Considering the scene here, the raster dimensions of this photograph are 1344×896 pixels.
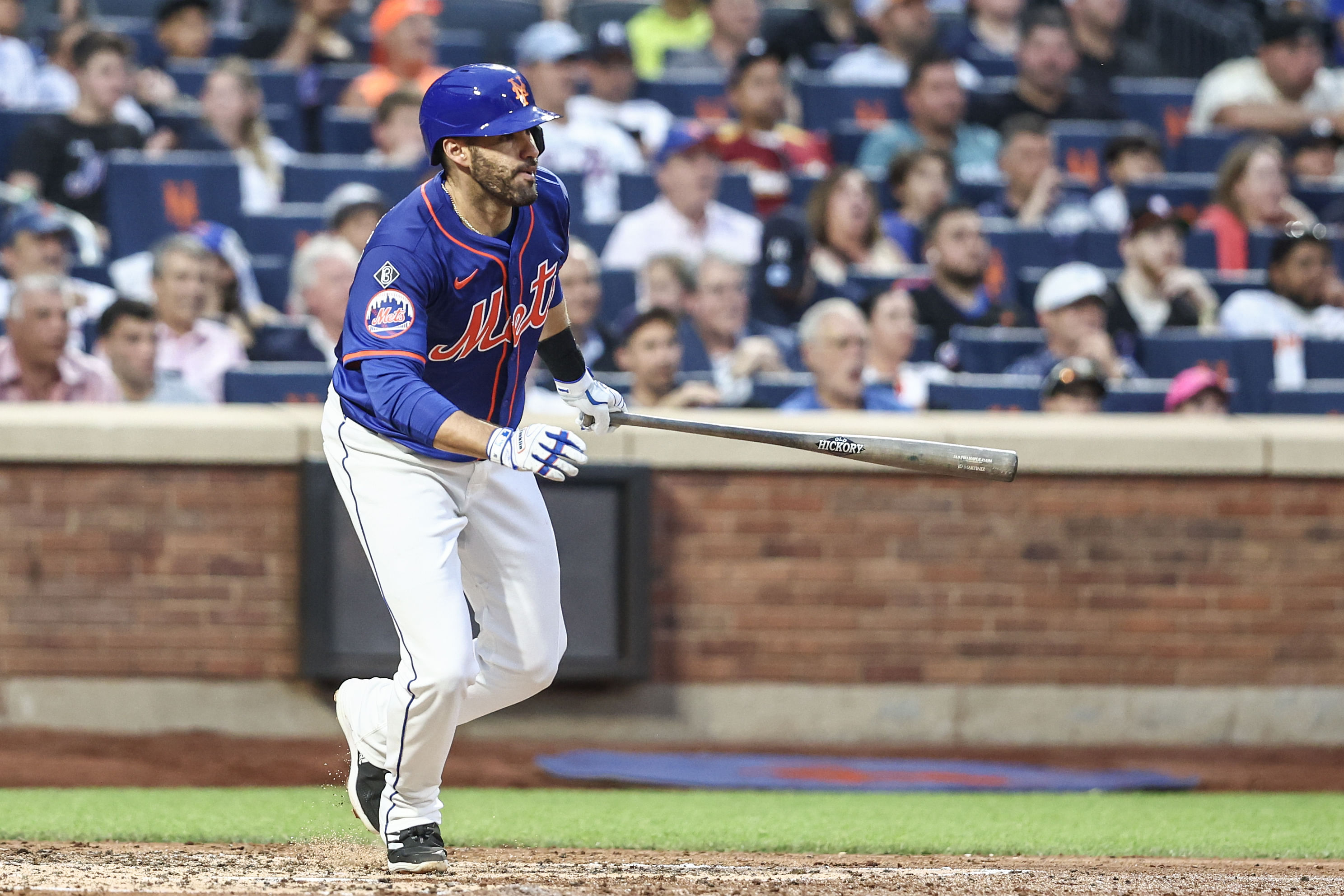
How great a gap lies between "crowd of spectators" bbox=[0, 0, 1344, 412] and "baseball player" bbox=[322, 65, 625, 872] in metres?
2.80

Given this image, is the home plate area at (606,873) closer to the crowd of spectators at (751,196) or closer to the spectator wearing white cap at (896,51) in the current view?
the crowd of spectators at (751,196)

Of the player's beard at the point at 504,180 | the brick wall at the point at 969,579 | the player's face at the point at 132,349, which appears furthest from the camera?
the player's face at the point at 132,349

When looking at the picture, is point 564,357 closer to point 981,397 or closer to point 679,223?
point 981,397

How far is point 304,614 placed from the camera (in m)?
6.34

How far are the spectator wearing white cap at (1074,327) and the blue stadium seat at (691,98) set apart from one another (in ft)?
7.79

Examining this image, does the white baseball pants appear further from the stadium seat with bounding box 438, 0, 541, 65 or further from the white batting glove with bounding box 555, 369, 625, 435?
the stadium seat with bounding box 438, 0, 541, 65

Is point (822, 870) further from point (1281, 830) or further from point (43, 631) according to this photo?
point (43, 631)

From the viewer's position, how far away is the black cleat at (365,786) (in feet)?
14.2

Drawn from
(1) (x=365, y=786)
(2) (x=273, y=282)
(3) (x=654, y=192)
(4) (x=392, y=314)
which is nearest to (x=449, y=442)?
(4) (x=392, y=314)

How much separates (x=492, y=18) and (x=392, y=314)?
688 cm

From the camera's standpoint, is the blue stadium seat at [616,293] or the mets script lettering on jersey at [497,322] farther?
the blue stadium seat at [616,293]

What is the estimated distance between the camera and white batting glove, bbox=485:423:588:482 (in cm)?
378

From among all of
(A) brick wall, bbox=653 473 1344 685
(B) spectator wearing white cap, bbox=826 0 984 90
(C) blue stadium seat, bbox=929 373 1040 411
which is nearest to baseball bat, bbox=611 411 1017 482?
(A) brick wall, bbox=653 473 1344 685

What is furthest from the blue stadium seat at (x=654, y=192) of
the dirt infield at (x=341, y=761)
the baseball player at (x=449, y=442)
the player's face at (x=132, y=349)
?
the baseball player at (x=449, y=442)
